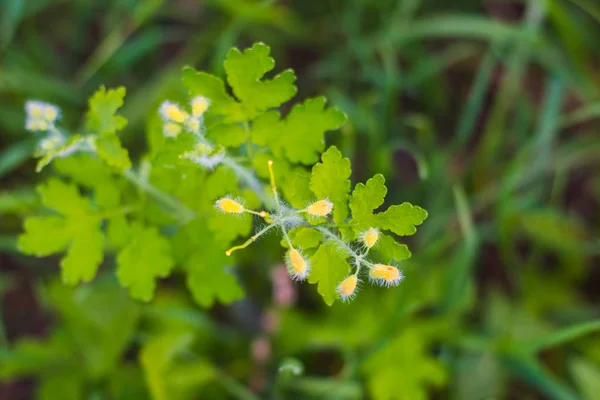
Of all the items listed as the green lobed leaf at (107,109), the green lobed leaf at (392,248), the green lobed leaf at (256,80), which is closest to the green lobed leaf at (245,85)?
the green lobed leaf at (256,80)

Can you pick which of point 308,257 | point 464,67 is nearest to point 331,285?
point 308,257

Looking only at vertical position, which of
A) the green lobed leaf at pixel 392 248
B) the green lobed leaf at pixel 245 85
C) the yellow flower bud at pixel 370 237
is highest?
the green lobed leaf at pixel 245 85

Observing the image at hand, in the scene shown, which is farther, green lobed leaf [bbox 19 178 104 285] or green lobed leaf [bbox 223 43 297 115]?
green lobed leaf [bbox 19 178 104 285]

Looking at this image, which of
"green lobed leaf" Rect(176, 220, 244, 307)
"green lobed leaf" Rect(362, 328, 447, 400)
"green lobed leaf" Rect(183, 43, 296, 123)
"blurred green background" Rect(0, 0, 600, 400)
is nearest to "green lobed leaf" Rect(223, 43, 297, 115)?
"green lobed leaf" Rect(183, 43, 296, 123)

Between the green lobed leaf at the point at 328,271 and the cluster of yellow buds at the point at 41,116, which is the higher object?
the cluster of yellow buds at the point at 41,116

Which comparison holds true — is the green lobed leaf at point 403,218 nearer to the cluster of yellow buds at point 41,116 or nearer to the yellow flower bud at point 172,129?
the yellow flower bud at point 172,129

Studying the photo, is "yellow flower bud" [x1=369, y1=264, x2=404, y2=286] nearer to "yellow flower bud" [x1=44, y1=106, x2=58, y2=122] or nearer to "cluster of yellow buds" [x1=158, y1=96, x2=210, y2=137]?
"cluster of yellow buds" [x1=158, y1=96, x2=210, y2=137]
